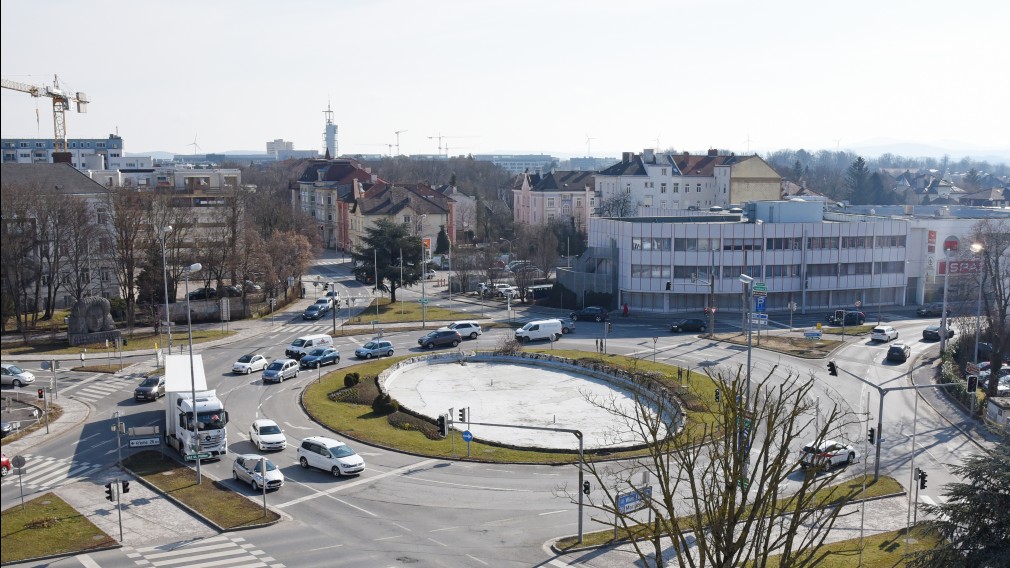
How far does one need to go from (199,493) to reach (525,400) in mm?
19745

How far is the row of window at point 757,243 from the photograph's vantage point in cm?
7550

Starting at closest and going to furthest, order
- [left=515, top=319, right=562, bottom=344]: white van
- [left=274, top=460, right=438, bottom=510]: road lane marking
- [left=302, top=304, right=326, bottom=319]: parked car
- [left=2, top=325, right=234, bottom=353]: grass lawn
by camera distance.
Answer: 1. [left=274, top=460, right=438, bottom=510]: road lane marking
2. [left=2, top=325, right=234, bottom=353]: grass lawn
3. [left=515, top=319, right=562, bottom=344]: white van
4. [left=302, top=304, right=326, bottom=319]: parked car

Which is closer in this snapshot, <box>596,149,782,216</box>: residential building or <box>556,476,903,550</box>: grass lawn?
<box>556,476,903,550</box>: grass lawn

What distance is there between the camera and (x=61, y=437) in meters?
40.7

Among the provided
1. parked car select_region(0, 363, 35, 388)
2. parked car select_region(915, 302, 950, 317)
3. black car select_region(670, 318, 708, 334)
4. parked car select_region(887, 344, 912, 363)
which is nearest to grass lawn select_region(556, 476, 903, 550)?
parked car select_region(887, 344, 912, 363)

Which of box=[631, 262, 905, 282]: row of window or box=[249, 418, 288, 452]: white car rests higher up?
box=[631, 262, 905, 282]: row of window

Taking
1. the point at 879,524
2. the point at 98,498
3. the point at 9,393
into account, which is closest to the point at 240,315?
the point at 9,393

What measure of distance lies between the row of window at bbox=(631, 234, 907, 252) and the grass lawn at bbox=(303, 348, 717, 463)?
22363 mm

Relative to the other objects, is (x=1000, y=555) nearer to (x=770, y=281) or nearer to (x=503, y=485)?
(x=503, y=485)

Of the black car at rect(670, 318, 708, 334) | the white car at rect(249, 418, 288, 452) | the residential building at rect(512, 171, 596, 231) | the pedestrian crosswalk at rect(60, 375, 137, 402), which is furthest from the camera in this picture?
the residential building at rect(512, 171, 596, 231)

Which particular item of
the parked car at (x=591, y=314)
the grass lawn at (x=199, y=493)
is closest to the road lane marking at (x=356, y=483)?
the grass lawn at (x=199, y=493)

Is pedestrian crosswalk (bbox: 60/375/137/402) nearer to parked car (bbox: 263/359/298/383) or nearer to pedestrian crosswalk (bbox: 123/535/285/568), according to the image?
parked car (bbox: 263/359/298/383)

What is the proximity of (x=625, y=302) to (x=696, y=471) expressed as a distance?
135 ft

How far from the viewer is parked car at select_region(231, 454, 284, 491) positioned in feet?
110
